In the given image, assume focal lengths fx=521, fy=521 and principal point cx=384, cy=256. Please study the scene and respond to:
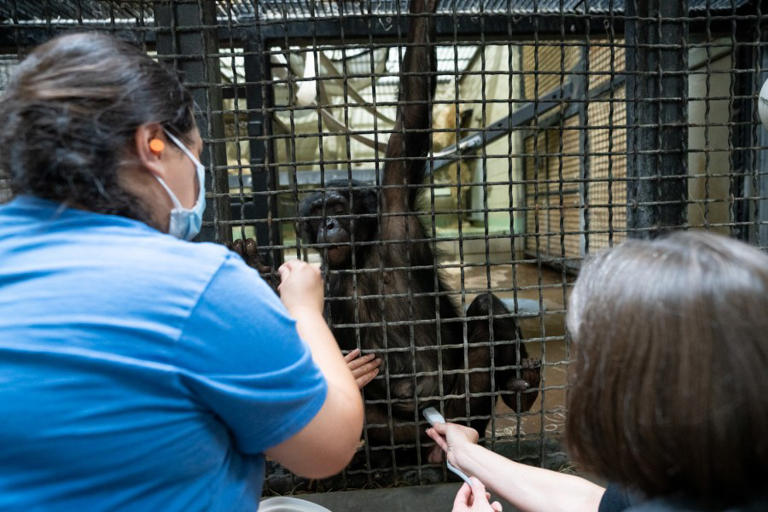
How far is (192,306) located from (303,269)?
0.72 metres

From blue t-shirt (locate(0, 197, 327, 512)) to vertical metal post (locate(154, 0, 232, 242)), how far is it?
141 centimetres

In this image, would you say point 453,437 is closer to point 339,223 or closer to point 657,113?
point 339,223

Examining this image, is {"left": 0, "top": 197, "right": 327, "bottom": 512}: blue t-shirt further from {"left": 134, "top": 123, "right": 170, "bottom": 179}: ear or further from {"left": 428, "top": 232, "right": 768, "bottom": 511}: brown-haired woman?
{"left": 428, "top": 232, "right": 768, "bottom": 511}: brown-haired woman

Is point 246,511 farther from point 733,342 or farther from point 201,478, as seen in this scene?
point 733,342

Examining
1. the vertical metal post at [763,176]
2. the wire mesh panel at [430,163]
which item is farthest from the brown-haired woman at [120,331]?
the vertical metal post at [763,176]

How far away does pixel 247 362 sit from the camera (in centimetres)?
102

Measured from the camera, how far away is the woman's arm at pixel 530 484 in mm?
1711

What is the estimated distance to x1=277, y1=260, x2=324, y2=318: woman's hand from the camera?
1538 millimetres

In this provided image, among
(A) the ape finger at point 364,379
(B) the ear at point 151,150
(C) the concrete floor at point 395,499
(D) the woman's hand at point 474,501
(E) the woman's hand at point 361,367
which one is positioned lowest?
(C) the concrete floor at point 395,499

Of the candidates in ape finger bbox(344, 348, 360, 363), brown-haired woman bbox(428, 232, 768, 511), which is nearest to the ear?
brown-haired woman bbox(428, 232, 768, 511)

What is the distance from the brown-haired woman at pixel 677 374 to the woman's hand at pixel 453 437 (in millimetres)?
1156

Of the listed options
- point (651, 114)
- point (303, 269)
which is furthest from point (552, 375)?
point (303, 269)

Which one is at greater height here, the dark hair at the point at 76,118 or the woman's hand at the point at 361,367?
the dark hair at the point at 76,118

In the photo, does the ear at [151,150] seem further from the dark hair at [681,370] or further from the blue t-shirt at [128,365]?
the dark hair at [681,370]
